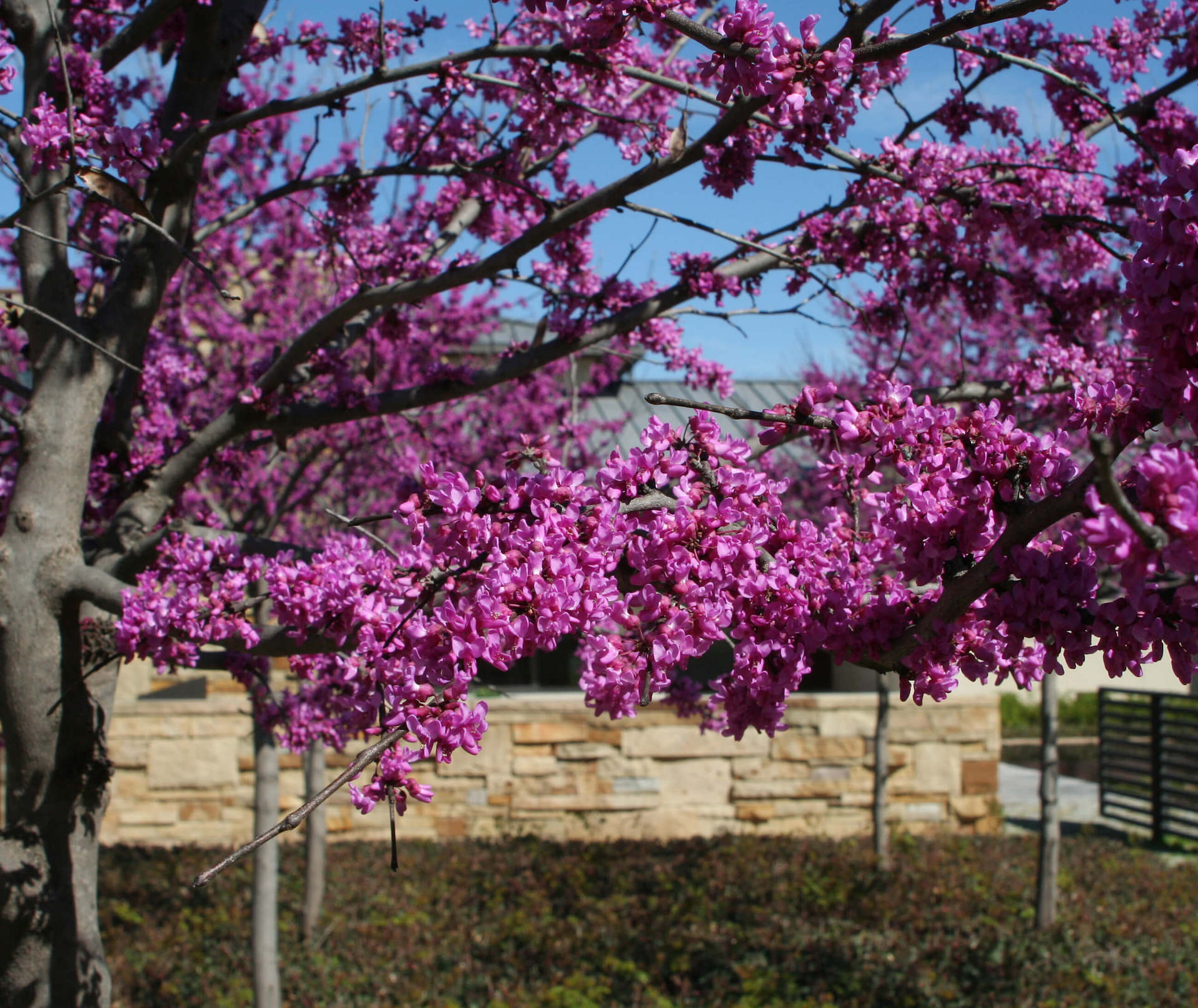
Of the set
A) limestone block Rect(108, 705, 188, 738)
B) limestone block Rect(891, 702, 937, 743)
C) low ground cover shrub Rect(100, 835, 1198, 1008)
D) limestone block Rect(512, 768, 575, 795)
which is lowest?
low ground cover shrub Rect(100, 835, 1198, 1008)

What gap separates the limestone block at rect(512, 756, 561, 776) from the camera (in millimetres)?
9094

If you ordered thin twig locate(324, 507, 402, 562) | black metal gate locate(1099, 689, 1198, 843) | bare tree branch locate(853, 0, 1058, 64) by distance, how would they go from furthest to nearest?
black metal gate locate(1099, 689, 1198, 843)
thin twig locate(324, 507, 402, 562)
bare tree branch locate(853, 0, 1058, 64)

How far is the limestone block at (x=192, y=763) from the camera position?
8883mm

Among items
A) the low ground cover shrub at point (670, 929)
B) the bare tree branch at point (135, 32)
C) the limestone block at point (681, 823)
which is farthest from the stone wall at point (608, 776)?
the bare tree branch at point (135, 32)

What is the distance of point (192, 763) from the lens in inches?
351

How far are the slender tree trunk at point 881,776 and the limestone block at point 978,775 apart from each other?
1302mm

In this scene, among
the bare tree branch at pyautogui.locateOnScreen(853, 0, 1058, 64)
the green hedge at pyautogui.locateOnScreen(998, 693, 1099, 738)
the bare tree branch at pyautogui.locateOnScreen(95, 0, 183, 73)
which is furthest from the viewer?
the green hedge at pyautogui.locateOnScreen(998, 693, 1099, 738)

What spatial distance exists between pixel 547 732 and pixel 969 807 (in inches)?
155

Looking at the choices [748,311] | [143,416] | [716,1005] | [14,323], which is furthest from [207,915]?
[748,311]

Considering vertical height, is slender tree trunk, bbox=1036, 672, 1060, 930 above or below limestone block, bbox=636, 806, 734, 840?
above

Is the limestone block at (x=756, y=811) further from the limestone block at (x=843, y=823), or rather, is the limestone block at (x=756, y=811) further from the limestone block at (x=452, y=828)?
the limestone block at (x=452, y=828)

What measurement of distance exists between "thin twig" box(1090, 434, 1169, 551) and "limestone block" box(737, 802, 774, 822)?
8.50 meters

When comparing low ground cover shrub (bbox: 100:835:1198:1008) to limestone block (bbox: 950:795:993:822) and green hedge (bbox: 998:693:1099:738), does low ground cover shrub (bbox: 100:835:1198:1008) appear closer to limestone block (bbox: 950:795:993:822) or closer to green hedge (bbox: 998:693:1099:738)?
limestone block (bbox: 950:795:993:822)

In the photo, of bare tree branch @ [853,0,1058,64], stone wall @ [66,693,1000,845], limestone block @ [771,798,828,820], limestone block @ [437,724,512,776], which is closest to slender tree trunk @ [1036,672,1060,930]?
stone wall @ [66,693,1000,845]
